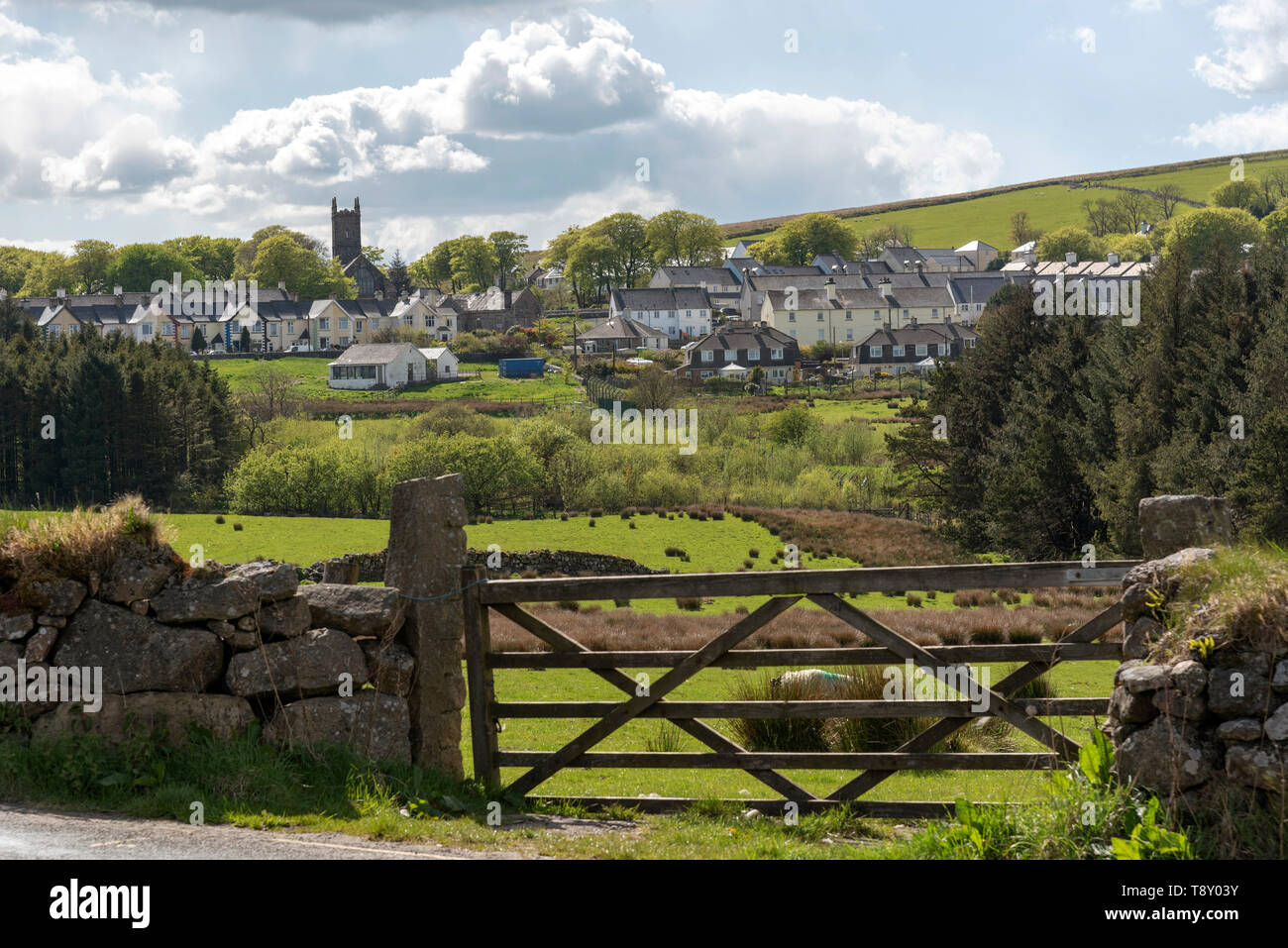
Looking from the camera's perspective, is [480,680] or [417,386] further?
[417,386]

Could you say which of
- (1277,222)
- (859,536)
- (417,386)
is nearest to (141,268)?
(417,386)

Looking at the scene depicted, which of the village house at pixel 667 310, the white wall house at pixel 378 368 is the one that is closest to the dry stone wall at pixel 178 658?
the white wall house at pixel 378 368

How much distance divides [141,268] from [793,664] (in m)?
197

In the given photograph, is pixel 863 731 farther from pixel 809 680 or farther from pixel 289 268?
pixel 289 268

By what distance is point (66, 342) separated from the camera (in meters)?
83.1

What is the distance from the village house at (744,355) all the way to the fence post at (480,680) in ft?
408

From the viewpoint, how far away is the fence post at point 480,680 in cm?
853

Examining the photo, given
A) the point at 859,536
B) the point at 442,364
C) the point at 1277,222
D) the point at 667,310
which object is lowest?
the point at 859,536

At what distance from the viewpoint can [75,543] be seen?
801cm

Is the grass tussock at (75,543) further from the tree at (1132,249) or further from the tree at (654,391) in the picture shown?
the tree at (1132,249)

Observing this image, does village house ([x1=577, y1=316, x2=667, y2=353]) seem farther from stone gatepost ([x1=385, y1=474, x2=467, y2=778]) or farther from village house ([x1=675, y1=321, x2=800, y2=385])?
stone gatepost ([x1=385, y1=474, x2=467, y2=778])

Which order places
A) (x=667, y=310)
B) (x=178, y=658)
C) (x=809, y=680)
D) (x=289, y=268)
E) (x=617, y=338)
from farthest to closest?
(x=289, y=268)
(x=667, y=310)
(x=617, y=338)
(x=809, y=680)
(x=178, y=658)
